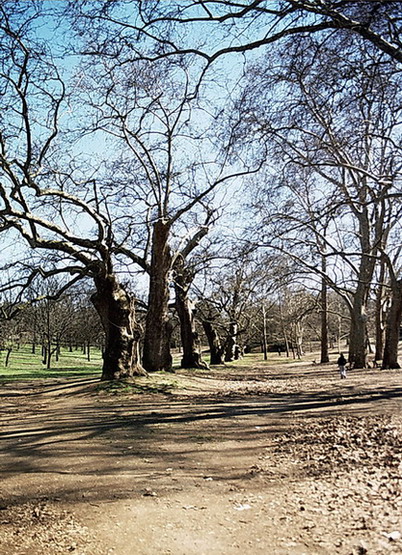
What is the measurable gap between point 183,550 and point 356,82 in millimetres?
7579

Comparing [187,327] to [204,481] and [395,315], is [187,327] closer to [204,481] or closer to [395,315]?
[395,315]

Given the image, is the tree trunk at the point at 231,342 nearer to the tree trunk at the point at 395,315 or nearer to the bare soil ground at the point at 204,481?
the tree trunk at the point at 395,315

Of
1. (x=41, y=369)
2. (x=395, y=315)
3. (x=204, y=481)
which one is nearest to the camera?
(x=204, y=481)

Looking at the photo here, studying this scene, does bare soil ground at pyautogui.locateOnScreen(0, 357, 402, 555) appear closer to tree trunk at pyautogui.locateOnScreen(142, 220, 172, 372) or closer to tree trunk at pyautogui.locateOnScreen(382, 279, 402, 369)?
tree trunk at pyautogui.locateOnScreen(142, 220, 172, 372)

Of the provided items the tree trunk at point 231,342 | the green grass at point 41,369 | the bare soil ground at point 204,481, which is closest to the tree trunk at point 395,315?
the bare soil ground at point 204,481

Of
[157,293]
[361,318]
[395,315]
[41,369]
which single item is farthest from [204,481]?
[41,369]

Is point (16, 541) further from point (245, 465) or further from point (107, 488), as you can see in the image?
point (245, 465)

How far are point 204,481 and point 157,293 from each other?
1186cm

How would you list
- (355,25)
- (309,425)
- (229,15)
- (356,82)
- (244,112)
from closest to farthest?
(355,25), (229,15), (356,82), (309,425), (244,112)

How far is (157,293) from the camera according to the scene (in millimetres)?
17203

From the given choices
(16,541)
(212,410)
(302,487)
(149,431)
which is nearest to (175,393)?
(212,410)

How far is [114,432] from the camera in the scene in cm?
847

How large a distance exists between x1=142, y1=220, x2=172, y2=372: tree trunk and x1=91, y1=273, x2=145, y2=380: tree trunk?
78.0 inches

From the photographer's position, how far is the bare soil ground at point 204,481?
401 centimetres
